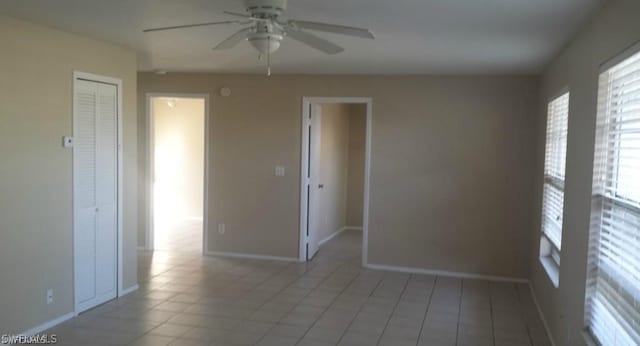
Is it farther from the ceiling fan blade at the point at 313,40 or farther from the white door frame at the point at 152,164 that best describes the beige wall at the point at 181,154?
the ceiling fan blade at the point at 313,40

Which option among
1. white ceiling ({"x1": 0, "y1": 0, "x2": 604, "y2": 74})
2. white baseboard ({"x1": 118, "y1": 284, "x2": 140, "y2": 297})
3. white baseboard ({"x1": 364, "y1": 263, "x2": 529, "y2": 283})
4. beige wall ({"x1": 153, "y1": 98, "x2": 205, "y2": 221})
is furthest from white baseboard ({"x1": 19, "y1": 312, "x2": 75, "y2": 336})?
beige wall ({"x1": 153, "y1": 98, "x2": 205, "y2": 221})

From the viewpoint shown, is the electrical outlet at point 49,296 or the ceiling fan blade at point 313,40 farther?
the electrical outlet at point 49,296

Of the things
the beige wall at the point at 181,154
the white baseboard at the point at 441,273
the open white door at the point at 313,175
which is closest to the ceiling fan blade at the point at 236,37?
the open white door at the point at 313,175

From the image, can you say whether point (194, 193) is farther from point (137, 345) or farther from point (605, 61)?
point (605, 61)

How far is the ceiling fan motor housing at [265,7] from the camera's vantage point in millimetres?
2541

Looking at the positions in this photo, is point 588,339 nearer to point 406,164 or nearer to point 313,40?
point 313,40

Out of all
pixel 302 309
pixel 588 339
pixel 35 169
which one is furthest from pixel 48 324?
pixel 588 339

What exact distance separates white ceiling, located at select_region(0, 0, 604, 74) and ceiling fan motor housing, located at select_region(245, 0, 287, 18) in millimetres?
396

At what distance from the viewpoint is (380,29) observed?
361 cm

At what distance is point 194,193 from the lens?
980 centimetres

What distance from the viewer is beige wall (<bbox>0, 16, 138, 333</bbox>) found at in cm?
363

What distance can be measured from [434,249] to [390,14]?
3634 mm

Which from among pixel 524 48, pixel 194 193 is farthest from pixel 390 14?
pixel 194 193

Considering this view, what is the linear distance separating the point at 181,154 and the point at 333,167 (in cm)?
333
